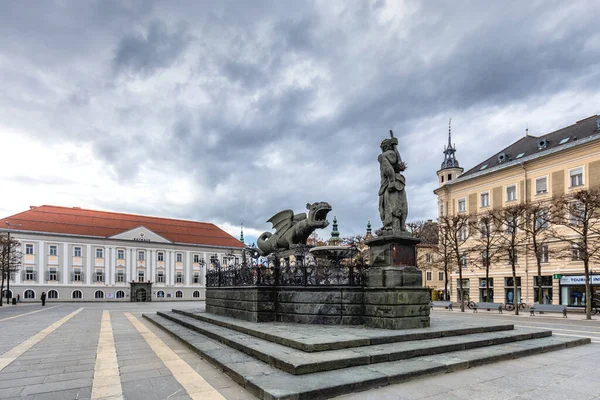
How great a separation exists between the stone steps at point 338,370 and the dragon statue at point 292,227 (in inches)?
248

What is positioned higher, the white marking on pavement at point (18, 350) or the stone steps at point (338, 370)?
the stone steps at point (338, 370)

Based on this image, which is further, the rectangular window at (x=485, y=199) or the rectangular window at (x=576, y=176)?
the rectangular window at (x=485, y=199)

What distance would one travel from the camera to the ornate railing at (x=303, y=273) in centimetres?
1069

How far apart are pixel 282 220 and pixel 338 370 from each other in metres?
9.81

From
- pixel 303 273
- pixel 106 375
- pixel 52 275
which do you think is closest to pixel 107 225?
pixel 52 275

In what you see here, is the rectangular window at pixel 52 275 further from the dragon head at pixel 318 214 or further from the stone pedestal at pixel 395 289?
the stone pedestal at pixel 395 289

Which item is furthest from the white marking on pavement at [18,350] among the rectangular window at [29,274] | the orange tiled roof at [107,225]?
the orange tiled roof at [107,225]

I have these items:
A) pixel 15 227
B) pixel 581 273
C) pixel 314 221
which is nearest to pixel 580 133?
pixel 581 273

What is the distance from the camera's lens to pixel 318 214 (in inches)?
561

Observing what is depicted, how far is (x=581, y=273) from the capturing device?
33.2 metres

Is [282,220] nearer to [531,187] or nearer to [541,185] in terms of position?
[541,185]

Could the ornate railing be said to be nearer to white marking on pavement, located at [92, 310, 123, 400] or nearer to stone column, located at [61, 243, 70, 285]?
white marking on pavement, located at [92, 310, 123, 400]

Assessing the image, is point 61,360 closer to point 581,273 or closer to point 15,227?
point 581,273

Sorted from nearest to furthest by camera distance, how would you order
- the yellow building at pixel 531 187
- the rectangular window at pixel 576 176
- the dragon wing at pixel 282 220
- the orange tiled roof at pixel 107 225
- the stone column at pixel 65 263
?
the dragon wing at pixel 282 220 → the yellow building at pixel 531 187 → the rectangular window at pixel 576 176 → the stone column at pixel 65 263 → the orange tiled roof at pixel 107 225
